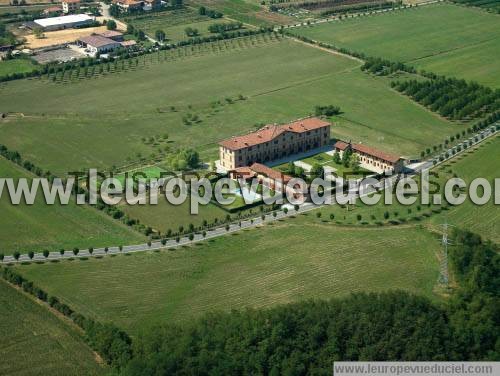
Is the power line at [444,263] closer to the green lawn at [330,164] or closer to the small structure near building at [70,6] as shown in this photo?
the green lawn at [330,164]

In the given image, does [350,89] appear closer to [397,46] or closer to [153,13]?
[397,46]

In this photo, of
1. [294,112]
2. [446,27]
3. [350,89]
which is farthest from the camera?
[446,27]

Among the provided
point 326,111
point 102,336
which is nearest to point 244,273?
point 102,336

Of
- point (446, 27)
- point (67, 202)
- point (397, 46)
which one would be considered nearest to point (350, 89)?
point (397, 46)

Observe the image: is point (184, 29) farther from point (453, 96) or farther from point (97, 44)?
point (453, 96)

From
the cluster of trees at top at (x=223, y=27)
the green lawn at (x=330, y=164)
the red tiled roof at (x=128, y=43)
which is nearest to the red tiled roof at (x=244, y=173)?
the green lawn at (x=330, y=164)

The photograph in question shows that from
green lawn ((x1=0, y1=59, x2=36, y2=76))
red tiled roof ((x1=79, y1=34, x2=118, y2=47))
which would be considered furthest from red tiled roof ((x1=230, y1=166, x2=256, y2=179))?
red tiled roof ((x1=79, y1=34, x2=118, y2=47))
